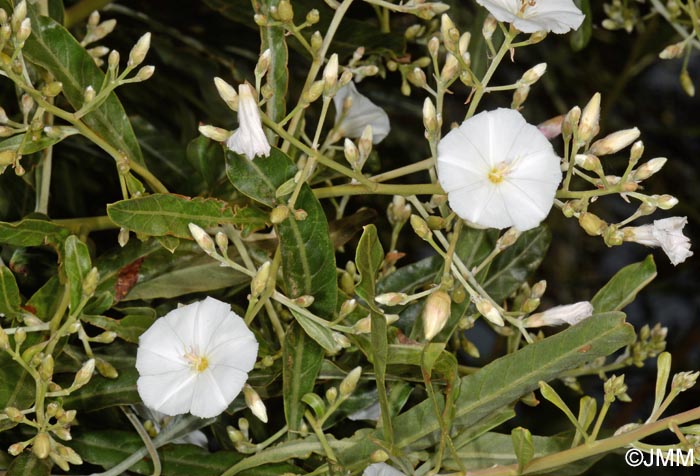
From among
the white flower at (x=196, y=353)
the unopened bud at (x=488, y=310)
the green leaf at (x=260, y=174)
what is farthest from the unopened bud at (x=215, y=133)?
the unopened bud at (x=488, y=310)

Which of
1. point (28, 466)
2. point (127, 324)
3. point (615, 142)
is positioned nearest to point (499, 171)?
point (615, 142)

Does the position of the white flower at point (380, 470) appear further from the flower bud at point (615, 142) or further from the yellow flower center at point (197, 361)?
the flower bud at point (615, 142)

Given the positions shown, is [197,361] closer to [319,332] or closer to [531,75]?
[319,332]

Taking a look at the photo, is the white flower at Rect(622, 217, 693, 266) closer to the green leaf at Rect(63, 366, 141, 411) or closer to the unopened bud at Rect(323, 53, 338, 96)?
the unopened bud at Rect(323, 53, 338, 96)

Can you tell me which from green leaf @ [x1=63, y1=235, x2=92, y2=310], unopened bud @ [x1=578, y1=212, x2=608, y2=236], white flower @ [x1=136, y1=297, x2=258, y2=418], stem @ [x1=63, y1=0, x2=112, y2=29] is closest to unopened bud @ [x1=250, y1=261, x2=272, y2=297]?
white flower @ [x1=136, y1=297, x2=258, y2=418]

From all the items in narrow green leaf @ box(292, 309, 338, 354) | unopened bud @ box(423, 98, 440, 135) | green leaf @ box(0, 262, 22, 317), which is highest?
unopened bud @ box(423, 98, 440, 135)

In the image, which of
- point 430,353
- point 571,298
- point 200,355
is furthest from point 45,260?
point 571,298
